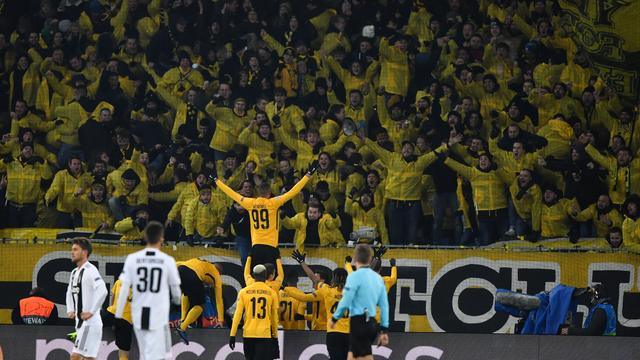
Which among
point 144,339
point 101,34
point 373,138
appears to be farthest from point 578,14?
point 144,339

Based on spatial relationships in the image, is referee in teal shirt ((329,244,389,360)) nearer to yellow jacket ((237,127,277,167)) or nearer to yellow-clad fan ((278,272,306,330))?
yellow-clad fan ((278,272,306,330))

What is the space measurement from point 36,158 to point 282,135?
381 centimetres

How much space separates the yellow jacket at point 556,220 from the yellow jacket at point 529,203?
0.10 metres

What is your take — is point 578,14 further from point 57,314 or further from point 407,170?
point 57,314

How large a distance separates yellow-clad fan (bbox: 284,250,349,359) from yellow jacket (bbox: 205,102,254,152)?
12.8ft

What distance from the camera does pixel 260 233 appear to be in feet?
53.5

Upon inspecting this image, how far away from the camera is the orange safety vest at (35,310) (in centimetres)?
1581

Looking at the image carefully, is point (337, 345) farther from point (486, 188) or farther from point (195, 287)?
point (486, 188)

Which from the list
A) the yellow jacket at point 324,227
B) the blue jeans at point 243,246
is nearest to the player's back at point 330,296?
the yellow jacket at point 324,227

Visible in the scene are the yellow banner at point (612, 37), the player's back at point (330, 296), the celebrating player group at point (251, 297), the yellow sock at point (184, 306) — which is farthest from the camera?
the yellow banner at point (612, 37)

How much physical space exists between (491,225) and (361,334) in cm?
548

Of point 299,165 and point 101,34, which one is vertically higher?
point 101,34

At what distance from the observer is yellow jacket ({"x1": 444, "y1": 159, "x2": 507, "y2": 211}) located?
695 inches

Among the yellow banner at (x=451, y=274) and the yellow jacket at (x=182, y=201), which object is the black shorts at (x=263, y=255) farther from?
the yellow jacket at (x=182, y=201)
